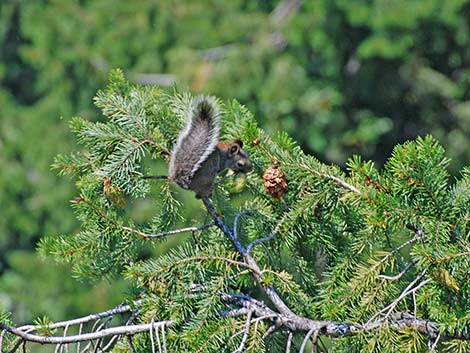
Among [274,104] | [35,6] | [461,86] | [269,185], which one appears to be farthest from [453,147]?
[269,185]

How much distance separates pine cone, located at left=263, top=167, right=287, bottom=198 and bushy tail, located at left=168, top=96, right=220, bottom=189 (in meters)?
0.12

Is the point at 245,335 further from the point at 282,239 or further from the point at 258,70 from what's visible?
the point at 258,70

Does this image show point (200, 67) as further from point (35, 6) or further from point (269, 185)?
point (269, 185)

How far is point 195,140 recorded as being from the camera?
67.6 inches

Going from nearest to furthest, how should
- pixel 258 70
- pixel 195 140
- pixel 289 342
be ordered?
1. pixel 289 342
2. pixel 195 140
3. pixel 258 70

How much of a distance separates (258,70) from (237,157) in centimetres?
459

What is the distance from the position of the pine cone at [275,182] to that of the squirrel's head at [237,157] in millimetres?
54

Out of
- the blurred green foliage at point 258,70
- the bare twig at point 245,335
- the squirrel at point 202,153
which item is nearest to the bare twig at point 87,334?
the bare twig at point 245,335

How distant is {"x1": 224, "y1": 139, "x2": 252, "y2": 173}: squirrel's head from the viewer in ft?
5.83

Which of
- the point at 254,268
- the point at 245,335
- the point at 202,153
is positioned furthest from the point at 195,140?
the point at 245,335

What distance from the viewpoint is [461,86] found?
699cm

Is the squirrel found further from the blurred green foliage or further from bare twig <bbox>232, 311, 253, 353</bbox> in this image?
the blurred green foliage

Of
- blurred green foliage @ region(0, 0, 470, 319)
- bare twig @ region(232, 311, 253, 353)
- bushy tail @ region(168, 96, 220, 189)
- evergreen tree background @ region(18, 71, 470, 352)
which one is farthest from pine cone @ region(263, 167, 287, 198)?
blurred green foliage @ region(0, 0, 470, 319)

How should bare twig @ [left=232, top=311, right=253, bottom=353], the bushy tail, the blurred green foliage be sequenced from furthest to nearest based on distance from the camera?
the blurred green foliage → the bushy tail → bare twig @ [left=232, top=311, right=253, bottom=353]
